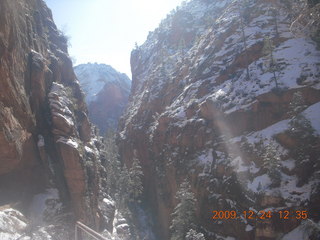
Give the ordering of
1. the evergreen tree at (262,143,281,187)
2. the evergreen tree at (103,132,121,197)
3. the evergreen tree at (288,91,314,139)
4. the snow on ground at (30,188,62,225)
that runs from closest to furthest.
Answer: the snow on ground at (30,188,62,225), the evergreen tree at (262,143,281,187), the evergreen tree at (288,91,314,139), the evergreen tree at (103,132,121,197)

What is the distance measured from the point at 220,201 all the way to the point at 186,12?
76.0 metres

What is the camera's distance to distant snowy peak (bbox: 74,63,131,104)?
13900 cm

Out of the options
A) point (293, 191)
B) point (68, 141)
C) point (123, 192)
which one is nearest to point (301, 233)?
point (293, 191)

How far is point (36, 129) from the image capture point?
30953 millimetres

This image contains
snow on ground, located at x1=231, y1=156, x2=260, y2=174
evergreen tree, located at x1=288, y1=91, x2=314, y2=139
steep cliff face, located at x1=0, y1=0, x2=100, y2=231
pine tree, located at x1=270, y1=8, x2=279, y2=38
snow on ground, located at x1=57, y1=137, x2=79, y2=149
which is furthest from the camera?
pine tree, located at x1=270, y1=8, x2=279, y2=38

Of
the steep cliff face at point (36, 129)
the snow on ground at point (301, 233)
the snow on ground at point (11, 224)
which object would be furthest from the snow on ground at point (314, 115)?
the snow on ground at point (11, 224)

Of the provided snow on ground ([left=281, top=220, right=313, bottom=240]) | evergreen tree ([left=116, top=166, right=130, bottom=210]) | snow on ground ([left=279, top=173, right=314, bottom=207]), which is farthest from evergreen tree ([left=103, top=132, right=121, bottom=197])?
snow on ground ([left=281, top=220, right=313, bottom=240])

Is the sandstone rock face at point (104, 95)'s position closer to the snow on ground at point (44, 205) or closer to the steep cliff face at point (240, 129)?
the steep cliff face at point (240, 129)

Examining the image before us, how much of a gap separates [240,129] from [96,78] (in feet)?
396

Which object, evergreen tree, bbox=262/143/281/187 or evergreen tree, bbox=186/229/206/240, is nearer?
evergreen tree, bbox=186/229/206/240

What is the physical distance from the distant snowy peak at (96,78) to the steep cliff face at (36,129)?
9539cm

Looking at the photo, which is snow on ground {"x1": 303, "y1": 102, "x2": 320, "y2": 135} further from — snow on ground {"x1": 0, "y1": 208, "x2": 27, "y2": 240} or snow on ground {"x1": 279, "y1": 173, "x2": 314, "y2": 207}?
snow on ground {"x1": 0, "y1": 208, "x2": 27, "y2": 240}

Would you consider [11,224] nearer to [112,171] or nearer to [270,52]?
[270,52]

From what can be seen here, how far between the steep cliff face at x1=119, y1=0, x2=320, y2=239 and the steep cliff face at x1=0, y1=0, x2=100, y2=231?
45.2ft
